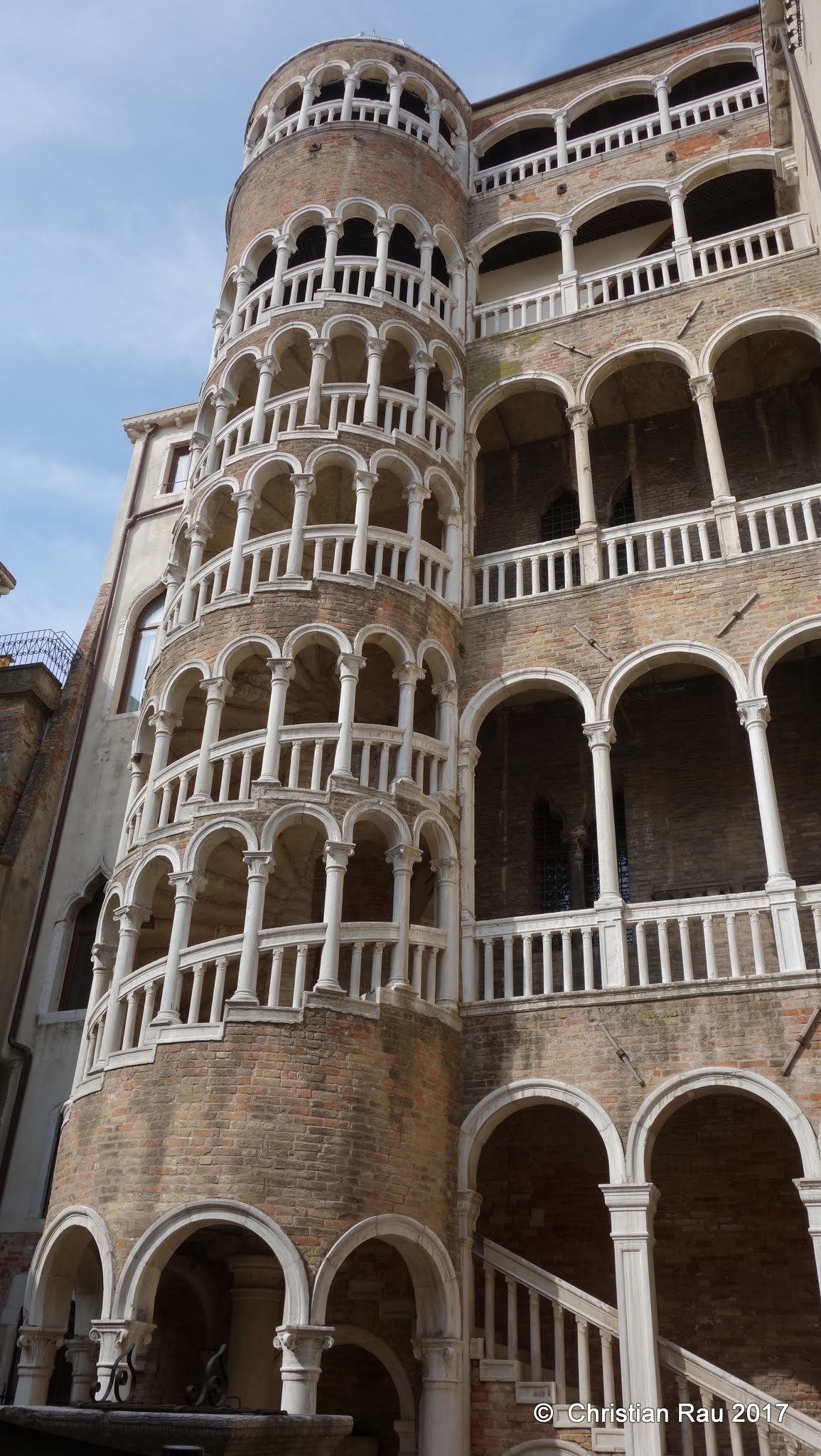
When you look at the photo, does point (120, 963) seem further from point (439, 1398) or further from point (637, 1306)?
point (637, 1306)

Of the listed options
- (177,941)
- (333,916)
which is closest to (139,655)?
(177,941)

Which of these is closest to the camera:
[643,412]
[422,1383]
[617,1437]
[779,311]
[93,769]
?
[617,1437]

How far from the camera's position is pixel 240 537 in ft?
49.2

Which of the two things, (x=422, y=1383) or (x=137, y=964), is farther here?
(x=137, y=964)

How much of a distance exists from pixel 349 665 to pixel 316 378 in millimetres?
4757

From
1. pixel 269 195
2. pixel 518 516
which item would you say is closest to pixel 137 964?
pixel 518 516

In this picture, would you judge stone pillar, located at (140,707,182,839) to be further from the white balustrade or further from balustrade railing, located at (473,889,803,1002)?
the white balustrade

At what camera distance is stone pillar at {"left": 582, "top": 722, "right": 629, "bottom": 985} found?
1243 centimetres

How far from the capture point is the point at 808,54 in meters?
14.1

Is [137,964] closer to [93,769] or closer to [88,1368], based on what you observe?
[88,1368]

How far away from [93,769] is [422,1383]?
1129 cm

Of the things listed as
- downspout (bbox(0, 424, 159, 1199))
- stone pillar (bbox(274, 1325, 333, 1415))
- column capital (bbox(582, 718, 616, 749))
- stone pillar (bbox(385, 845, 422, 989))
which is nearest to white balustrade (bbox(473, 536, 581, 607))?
column capital (bbox(582, 718, 616, 749))

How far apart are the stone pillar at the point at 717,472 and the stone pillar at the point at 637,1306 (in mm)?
7667

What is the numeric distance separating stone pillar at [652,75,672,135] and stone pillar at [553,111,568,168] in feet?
5.34
